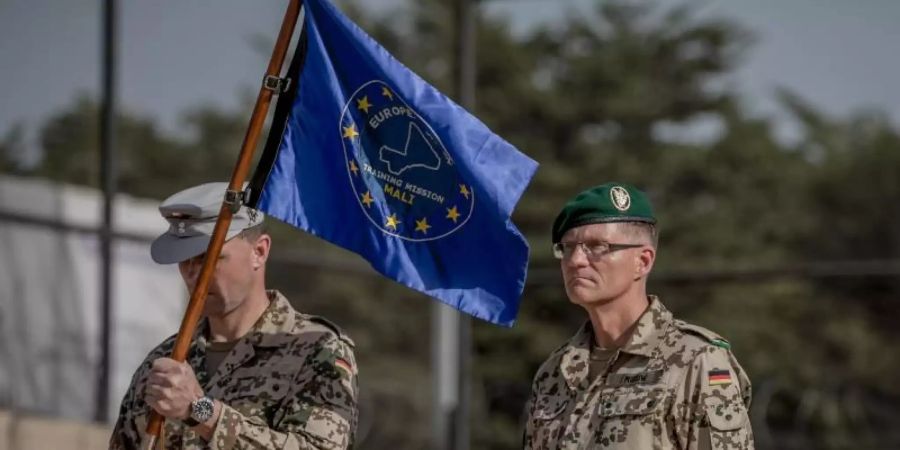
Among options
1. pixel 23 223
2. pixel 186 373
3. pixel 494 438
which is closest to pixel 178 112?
pixel 23 223

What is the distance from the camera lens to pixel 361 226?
15.1 ft

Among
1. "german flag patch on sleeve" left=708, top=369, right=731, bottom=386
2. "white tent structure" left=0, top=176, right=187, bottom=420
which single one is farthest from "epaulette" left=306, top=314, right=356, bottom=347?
"white tent structure" left=0, top=176, right=187, bottom=420

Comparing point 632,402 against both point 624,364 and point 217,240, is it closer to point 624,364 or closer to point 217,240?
point 624,364

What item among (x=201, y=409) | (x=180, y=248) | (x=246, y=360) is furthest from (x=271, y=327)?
(x=201, y=409)

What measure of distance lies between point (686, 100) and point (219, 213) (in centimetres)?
878

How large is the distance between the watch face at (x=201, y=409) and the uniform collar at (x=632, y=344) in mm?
962

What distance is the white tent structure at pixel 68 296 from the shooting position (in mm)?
8297

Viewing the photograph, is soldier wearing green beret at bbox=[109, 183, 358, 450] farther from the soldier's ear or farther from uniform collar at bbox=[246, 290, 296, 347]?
the soldier's ear

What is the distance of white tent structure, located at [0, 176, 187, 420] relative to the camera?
27.2 ft

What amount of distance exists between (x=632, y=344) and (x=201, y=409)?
1146 mm

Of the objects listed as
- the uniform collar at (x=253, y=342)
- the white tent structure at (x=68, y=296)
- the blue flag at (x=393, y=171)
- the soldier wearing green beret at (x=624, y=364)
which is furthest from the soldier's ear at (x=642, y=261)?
the white tent structure at (x=68, y=296)

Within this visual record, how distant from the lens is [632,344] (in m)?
4.41

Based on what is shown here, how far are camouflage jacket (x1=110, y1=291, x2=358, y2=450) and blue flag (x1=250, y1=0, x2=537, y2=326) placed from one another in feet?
0.93

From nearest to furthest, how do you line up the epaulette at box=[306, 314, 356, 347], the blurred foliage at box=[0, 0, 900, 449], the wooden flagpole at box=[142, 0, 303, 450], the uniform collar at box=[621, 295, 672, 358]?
the wooden flagpole at box=[142, 0, 303, 450]
the uniform collar at box=[621, 295, 672, 358]
the epaulette at box=[306, 314, 356, 347]
the blurred foliage at box=[0, 0, 900, 449]
